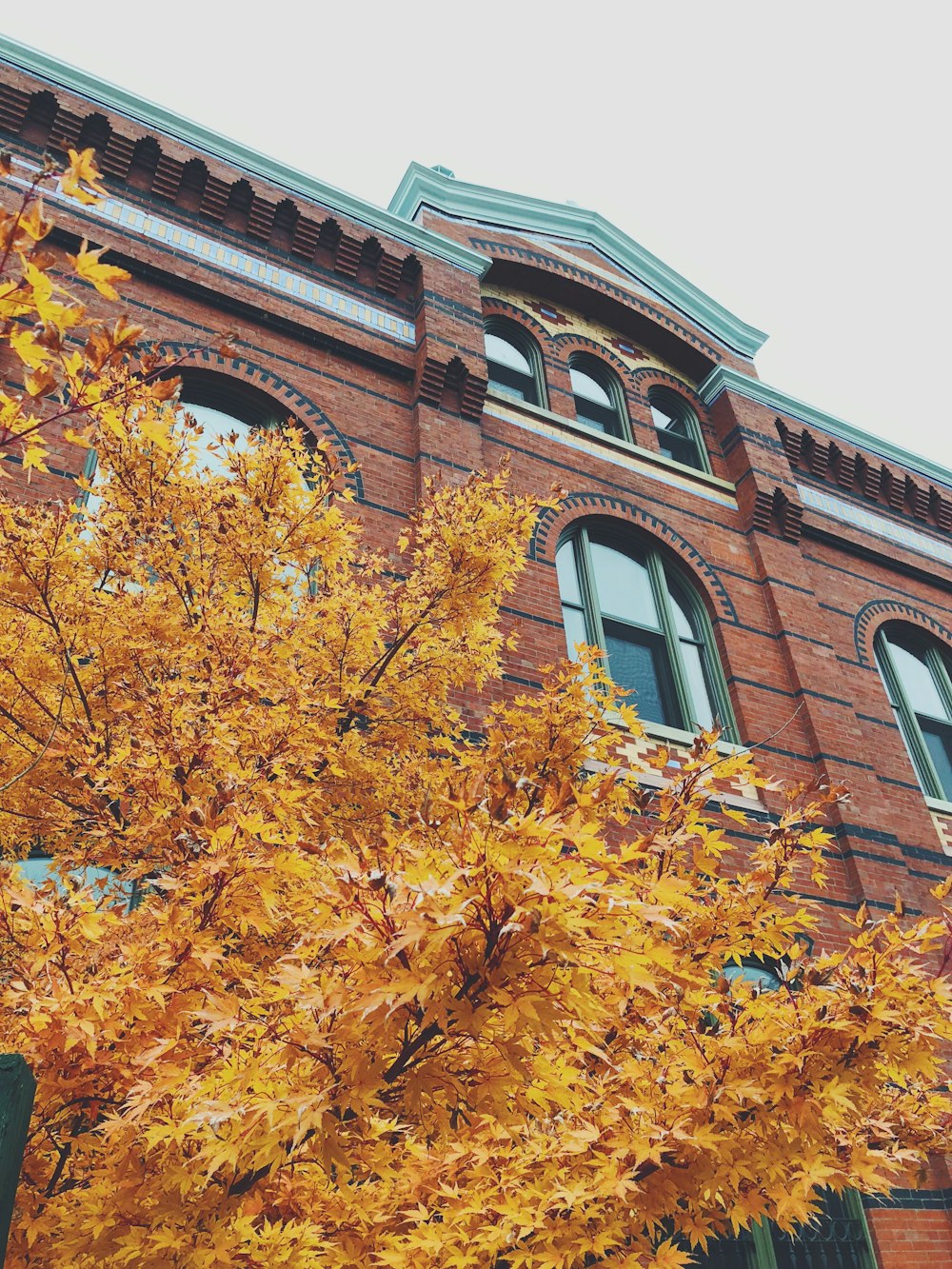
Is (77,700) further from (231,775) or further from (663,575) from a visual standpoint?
(663,575)

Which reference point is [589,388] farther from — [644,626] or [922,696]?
[922,696]

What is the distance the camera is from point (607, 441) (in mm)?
11219

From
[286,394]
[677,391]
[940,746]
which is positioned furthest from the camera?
[677,391]

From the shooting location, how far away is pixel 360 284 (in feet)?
34.7

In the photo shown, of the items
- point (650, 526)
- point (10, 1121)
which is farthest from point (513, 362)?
point (10, 1121)

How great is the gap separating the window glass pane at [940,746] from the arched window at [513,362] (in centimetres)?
668

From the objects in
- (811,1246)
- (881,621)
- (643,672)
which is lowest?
(811,1246)

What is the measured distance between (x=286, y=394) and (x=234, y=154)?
352 cm

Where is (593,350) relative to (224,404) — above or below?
above

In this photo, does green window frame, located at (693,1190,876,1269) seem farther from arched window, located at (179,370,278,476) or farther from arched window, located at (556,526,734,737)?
arched window, located at (179,370,278,476)

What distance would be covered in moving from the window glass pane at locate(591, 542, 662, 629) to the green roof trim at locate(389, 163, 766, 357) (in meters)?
5.55

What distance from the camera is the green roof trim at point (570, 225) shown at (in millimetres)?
12633

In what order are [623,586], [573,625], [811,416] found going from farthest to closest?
[811,416] → [623,586] → [573,625]

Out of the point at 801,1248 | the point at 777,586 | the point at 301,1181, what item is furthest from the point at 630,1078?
the point at 777,586
